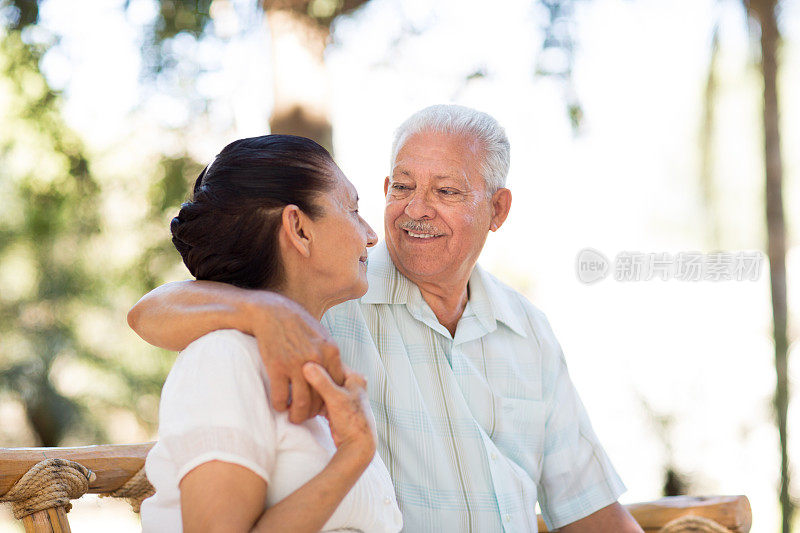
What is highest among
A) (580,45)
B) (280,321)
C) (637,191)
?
(580,45)

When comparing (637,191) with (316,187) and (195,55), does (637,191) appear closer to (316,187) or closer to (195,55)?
(195,55)

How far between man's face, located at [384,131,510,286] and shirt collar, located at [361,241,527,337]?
39 millimetres

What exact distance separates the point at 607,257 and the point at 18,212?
4470mm

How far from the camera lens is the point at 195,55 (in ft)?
14.8

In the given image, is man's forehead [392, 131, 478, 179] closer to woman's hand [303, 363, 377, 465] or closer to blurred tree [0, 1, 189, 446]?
woman's hand [303, 363, 377, 465]

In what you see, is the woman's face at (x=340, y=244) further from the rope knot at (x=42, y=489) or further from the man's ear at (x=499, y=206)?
the man's ear at (x=499, y=206)

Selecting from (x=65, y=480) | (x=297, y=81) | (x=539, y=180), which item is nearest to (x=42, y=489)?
(x=65, y=480)

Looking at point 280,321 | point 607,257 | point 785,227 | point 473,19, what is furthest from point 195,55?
point 785,227

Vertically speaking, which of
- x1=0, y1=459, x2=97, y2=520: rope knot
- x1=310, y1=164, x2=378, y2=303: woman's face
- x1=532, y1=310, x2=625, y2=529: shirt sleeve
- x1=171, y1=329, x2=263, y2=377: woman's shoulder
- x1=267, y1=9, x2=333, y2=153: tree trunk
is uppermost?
x1=267, y1=9, x2=333, y2=153: tree trunk

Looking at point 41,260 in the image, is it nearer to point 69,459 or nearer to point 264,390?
point 69,459

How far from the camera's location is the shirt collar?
220 centimetres

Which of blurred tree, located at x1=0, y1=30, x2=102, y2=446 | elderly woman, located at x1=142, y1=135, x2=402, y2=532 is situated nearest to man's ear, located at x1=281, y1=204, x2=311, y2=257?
elderly woman, located at x1=142, y1=135, x2=402, y2=532

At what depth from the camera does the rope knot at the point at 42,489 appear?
1.61m

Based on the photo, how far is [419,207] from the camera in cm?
224
